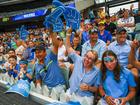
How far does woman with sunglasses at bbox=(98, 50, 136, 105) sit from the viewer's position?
402 cm

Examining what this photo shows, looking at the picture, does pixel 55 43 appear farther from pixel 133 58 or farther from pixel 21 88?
pixel 133 58

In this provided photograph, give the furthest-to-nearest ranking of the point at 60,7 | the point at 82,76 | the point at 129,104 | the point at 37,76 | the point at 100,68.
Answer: the point at 37,76 < the point at 60,7 < the point at 82,76 < the point at 100,68 < the point at 129,104

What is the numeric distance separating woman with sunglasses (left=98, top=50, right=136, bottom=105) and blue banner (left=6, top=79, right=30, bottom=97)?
70.0 inches

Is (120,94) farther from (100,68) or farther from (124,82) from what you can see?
(100,68)

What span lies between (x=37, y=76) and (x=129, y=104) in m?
2.25

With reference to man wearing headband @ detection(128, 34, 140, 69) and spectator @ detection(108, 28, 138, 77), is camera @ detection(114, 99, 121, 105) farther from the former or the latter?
spectator @ detection(108, 28, 138, 77)

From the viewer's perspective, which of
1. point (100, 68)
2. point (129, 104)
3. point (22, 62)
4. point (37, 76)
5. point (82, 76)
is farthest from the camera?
point (22, 62)

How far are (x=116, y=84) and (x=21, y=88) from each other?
81.1 inches

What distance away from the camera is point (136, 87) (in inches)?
164

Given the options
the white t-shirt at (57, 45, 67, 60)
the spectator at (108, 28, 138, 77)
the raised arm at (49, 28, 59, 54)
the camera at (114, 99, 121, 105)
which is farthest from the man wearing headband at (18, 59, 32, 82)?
the camera at (114, 99, 121, 105)

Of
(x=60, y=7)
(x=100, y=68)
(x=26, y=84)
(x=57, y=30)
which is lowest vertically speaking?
(x=26, y=84)

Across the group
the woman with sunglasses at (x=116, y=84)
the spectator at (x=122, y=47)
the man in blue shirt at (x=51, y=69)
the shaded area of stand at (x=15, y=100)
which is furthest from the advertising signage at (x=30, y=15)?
the woman with sunglasses at (x=116, y=84)

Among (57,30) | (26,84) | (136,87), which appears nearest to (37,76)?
(26,84)

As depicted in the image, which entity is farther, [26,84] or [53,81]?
[26,84]
